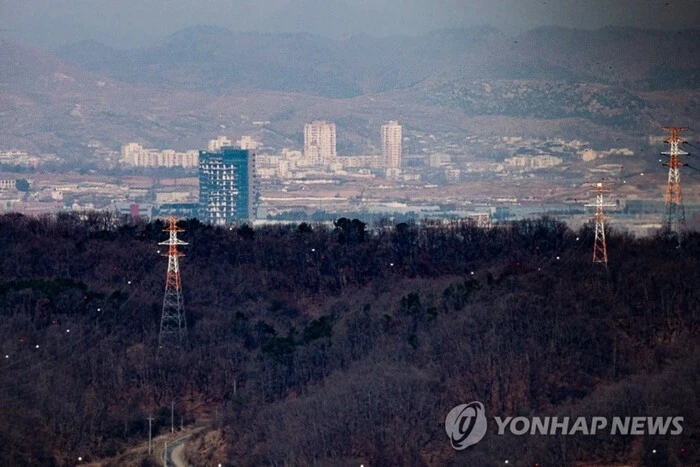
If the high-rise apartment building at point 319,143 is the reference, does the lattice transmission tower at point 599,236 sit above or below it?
below

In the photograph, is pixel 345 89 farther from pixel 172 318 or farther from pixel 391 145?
pixel 172 318

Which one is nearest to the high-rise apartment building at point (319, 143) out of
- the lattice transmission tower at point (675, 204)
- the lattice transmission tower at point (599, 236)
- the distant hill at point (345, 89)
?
the distant hill at point (345, 89)

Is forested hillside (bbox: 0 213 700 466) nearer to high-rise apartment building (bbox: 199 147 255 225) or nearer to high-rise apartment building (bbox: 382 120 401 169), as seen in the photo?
high-rise apartment building (bbox: 199 147 255 225)

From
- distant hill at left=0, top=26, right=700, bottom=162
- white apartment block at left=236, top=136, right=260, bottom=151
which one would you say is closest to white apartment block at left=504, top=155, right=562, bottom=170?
distant hill at left=0, top=26, right=700, bottom=162

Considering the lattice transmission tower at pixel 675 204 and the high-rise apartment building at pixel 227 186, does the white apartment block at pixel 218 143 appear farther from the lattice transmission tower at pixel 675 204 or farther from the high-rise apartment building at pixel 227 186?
the lattice transmission tower at pixel 675 204

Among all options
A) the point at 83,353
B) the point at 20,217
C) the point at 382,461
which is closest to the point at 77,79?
the point at 20,217

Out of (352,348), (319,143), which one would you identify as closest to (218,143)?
(319,143)
